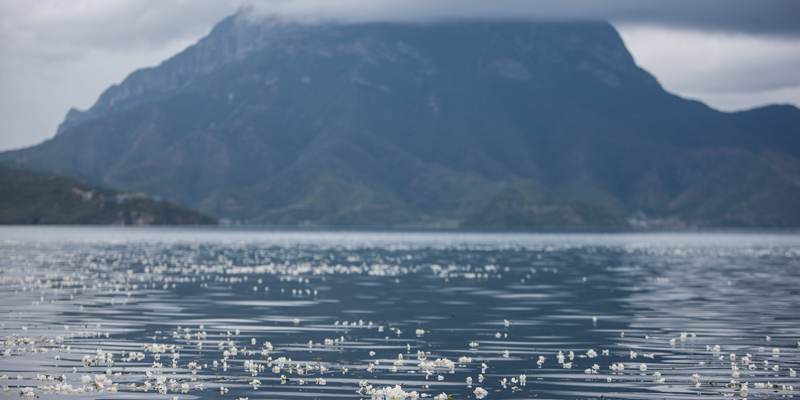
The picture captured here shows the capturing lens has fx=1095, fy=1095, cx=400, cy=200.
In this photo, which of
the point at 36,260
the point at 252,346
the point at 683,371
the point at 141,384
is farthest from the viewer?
the point at 36,260

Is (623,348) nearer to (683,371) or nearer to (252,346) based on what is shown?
(683,371)

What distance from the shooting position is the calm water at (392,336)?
37.6 metres

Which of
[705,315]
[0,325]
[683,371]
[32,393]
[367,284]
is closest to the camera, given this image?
[32,393]

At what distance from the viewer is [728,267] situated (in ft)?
408

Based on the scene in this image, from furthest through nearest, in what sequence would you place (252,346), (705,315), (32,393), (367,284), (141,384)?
(367,284) < (705,315) < (252,346) < (141,384) < (32,393)

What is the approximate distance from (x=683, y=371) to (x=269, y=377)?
51.1 feet

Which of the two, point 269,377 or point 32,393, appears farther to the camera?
point 269,377

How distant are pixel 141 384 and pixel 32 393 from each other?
374 centimetres

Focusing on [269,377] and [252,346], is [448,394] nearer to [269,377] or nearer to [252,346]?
[269,377]

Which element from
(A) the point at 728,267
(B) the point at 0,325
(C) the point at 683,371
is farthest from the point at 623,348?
(A) the point at 728,267

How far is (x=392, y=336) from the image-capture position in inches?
2062

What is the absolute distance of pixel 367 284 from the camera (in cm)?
8925

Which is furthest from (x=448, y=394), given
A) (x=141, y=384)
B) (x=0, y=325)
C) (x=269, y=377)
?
(x=0, y=325)

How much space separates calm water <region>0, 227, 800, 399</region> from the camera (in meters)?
37.6
